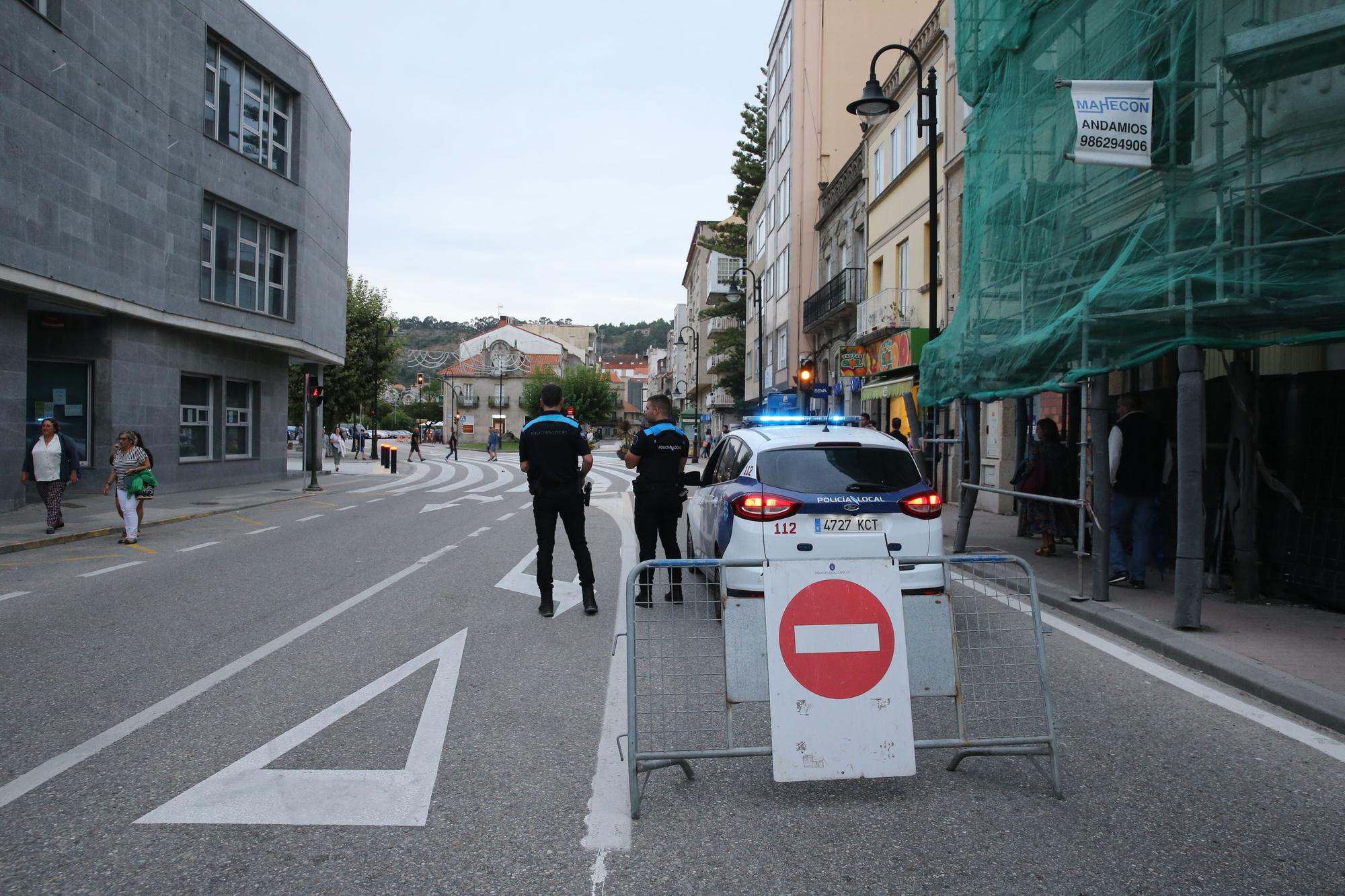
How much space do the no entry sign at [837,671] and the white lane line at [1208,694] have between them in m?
0.76

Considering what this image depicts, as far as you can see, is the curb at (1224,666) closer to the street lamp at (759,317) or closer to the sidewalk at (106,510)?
the sidewalk at (106,510)

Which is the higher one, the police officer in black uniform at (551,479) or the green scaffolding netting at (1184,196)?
the green scaffolding netting at (1184,196)

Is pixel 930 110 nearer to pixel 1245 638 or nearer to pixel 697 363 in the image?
pixel 1245 638

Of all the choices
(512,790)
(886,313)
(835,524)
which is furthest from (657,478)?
(886,313)

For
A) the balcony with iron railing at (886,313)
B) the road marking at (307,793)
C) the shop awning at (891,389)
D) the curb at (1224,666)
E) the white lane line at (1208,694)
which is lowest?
the white lane line at (1208,694)

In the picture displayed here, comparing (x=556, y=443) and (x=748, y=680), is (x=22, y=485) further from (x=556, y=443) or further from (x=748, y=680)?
(x=748, y=680)

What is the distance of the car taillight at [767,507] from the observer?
6.78 m

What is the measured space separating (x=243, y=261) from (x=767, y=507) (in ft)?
74.7

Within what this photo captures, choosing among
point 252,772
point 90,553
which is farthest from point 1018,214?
point 90,553

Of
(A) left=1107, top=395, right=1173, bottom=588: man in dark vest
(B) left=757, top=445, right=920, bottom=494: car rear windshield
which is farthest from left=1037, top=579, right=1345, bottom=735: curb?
(B) left=757, top=445, right=920, bottom=494: car rear windshield

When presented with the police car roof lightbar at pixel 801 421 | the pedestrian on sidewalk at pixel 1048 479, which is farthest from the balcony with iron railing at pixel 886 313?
the police car roof lightbar at pixel 801 421

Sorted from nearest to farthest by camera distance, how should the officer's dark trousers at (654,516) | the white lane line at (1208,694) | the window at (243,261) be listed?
the white lane line at (1208,694) < the officer's dark trousers at (654,516) < the window at (243,261)

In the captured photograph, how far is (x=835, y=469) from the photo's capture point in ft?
22.8

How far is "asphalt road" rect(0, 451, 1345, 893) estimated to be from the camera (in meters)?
3.19
